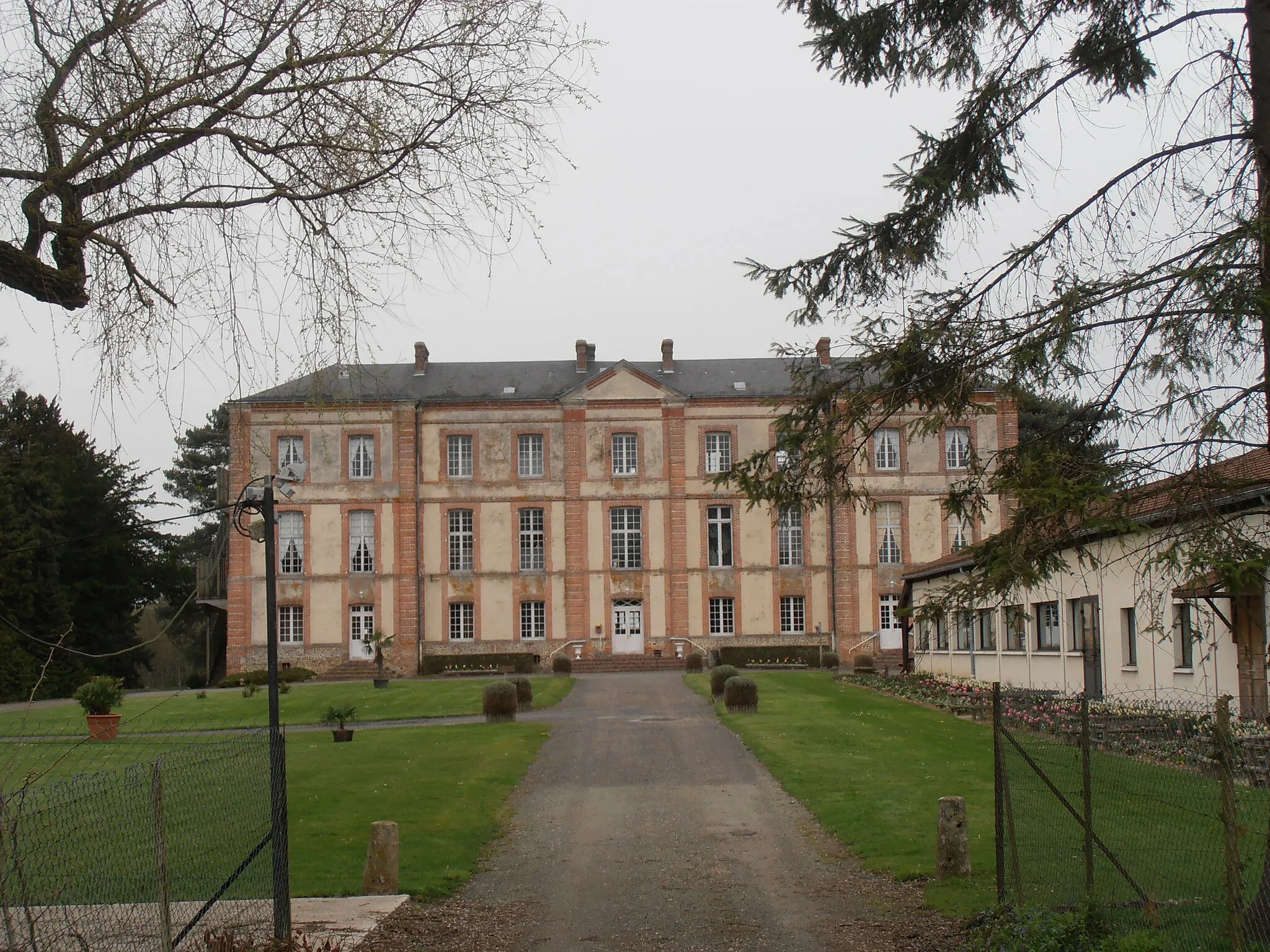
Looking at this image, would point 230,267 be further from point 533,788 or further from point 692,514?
point 692,514

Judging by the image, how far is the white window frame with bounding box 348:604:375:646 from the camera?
44688 millimetres

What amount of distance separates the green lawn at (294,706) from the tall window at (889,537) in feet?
45.8

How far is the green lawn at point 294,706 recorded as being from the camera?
1011 inches

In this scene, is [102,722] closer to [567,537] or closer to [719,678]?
[719,678]

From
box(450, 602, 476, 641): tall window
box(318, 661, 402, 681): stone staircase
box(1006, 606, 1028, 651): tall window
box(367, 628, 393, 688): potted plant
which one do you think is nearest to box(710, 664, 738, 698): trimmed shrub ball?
box(367, 628, 393, 688): potted plant

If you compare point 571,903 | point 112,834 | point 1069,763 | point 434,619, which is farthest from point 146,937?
point 434,619

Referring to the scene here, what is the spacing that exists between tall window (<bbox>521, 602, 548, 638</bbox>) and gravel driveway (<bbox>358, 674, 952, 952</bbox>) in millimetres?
27449

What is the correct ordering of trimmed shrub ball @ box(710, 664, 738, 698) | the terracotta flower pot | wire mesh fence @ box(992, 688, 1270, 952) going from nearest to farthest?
wire mesh fence @ box(992, 688, 1270, 952), the terracotta flower pot, trimmed shrub ball @ box(710, 664, 738, 698)

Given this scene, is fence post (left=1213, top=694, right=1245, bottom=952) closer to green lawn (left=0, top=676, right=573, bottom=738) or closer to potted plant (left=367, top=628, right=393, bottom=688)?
green lawn (left=0, top=676, right=573, bottom=738)

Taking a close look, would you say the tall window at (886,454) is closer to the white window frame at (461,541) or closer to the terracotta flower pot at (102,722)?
the white window frame at (461,541)

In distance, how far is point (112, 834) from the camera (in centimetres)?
1098

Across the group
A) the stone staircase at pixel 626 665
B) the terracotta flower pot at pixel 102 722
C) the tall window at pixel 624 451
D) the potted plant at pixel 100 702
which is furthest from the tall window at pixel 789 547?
the terracotta flower pot at pixel 102 722

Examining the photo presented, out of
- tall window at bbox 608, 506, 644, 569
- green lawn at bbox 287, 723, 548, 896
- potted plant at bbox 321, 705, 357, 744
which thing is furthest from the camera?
tall window at bbox 608, 506, 644, 569

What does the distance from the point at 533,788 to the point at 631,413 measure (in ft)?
101
